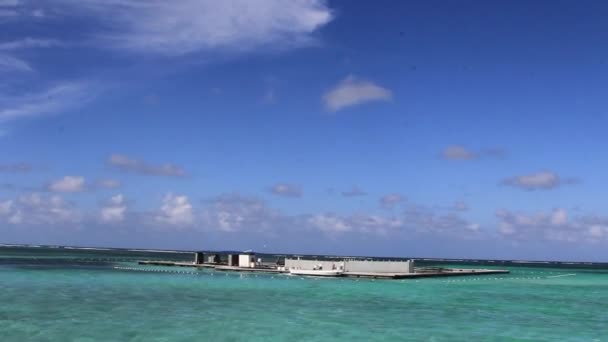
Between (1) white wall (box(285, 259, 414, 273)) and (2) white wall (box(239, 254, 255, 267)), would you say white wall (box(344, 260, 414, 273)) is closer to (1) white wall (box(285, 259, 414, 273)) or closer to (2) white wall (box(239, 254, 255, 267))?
(1) white wall (box(285, 259, 414, 273))

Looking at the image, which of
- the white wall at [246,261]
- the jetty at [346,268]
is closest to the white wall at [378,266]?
the jetty at [346,268]

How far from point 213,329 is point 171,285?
89.9ft

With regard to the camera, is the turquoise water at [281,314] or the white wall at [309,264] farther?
the white wall at [309,264]

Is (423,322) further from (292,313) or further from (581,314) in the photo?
(581,314)

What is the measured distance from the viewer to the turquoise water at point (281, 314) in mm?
30000

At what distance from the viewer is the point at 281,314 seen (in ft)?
123

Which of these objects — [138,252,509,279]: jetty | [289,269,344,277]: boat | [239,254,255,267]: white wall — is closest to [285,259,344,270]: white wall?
[138,252,509,279]: jetty

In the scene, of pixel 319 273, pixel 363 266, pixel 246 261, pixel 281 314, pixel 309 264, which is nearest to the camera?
pixel 281 314

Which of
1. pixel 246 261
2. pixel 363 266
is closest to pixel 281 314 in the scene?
pixel 363 266

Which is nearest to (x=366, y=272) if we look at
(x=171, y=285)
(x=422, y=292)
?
(x=422, y=292)

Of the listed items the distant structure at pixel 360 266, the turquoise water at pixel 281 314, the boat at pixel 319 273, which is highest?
the distant structure at pixel 360 266

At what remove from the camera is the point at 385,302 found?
45719mm

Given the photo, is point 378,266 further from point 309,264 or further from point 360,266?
point 309,264

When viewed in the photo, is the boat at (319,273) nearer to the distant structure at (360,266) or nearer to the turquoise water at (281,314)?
the distant structure at (360,266)
